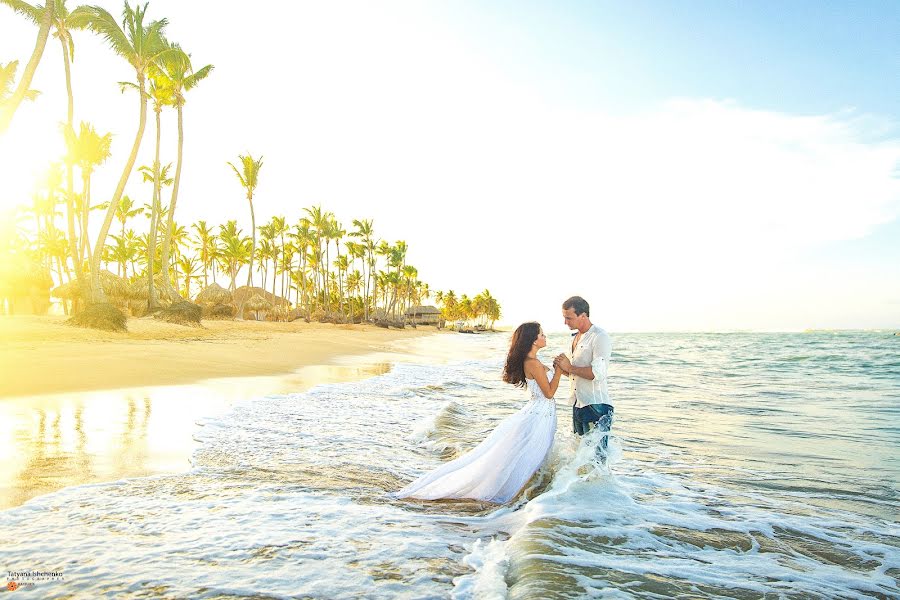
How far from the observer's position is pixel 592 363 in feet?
19.0

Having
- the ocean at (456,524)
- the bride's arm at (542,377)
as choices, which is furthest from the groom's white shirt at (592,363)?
the ocean at (456,524)

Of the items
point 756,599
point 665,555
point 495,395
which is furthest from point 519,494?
point 495,395

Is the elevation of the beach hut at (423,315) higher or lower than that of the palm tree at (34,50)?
lower

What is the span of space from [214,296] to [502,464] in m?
56.8

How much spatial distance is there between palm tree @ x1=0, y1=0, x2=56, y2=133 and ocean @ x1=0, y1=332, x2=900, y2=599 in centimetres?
1599

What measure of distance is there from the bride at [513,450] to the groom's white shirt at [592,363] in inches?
20.2

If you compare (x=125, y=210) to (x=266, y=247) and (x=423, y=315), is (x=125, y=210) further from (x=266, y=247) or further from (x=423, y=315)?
(x=423, y=315)

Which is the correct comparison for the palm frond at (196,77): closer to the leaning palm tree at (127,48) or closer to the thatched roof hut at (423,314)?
the leaning palm tree at (127,48)

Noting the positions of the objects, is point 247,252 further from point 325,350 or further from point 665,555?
point 665,555

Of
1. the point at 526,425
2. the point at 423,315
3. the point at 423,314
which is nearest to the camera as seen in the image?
the point at 526,425

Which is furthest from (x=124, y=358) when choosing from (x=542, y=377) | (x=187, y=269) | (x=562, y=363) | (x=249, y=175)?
(x=187, y=269)

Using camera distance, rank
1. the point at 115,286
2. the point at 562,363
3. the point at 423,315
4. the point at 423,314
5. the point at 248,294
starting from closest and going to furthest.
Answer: the point at 562,363, the point at 115,286, the point at 248,294, the point at 423,314, the point at 423,315

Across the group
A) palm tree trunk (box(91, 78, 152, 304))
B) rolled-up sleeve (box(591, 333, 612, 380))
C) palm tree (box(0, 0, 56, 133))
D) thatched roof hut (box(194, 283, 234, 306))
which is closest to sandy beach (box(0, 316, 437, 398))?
palm tree trunk (box(91, 78, 152, 304))

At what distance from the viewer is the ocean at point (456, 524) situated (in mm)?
3492
